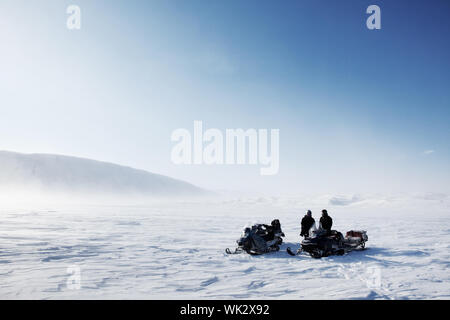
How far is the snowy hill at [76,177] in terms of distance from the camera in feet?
396

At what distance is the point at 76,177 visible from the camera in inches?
5276

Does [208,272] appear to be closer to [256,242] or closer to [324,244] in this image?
[256,242]

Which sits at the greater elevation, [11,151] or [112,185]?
[11,151]

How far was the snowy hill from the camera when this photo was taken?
4756 inches

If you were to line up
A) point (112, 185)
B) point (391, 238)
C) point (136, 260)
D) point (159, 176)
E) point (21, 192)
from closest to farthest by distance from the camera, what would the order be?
point (136, 260), point (391, 238), point (21, 192), point (112, 185), point (159, 176)

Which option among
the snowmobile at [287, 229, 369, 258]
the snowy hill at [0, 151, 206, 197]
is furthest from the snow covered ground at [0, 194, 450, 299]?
the snowy hill at [0, 151, 206, 197]

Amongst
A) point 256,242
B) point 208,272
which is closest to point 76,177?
point 256,242

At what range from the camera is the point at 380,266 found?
9039 mm

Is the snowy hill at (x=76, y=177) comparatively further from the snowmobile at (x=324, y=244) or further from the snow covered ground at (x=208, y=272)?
the snowmobile at (x=324, y=244)

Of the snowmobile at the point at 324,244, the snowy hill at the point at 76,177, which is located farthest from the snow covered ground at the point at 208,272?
the snowy hill at the point at 76,177

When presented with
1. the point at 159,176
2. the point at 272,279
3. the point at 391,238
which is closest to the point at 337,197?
the point at 391,238

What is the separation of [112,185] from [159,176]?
33807mm
